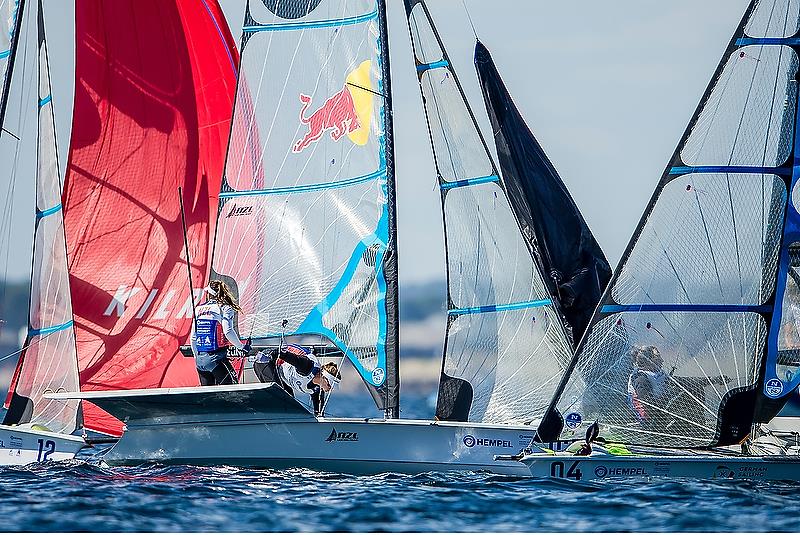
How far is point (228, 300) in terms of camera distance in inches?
661

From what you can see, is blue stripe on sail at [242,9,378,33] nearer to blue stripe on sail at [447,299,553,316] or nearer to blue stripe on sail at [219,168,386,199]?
blue stripe on sail at [219,168,386,199]

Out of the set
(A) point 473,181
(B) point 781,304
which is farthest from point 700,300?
(A) point 473,181

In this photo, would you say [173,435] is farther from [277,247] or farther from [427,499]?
[427,499]

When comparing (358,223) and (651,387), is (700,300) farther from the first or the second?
(358,223)

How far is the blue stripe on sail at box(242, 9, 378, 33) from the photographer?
17.9m

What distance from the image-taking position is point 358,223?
57.6 feet

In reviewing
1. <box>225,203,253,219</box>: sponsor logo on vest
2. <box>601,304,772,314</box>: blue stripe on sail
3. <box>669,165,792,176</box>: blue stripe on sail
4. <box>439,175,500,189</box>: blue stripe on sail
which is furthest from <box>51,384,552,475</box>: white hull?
<box>669,165,792,176</box>: blue stripe on sail

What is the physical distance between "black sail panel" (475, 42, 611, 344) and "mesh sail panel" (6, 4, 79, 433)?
6294 millimetres

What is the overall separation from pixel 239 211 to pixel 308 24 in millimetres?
2675

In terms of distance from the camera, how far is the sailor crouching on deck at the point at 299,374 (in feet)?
54.7

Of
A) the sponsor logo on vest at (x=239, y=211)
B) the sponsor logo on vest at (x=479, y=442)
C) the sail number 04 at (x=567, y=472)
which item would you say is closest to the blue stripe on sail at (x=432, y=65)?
the sponsor logo on vest at (x=239, y=211)

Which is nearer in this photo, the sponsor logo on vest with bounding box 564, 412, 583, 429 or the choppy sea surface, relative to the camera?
the choppy sea surface

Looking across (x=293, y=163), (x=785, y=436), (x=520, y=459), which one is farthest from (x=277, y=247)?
(x=785, y=436)

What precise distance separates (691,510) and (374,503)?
120 inches
